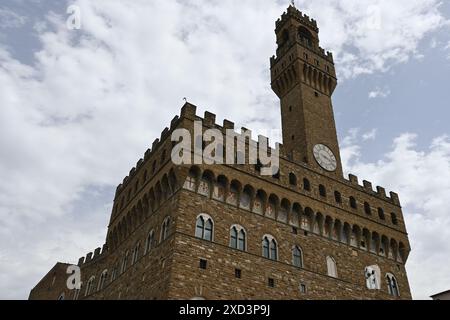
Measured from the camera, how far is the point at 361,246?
2612 centimetres

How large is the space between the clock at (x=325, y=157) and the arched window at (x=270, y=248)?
746 centimetres

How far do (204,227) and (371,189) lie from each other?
553 inches

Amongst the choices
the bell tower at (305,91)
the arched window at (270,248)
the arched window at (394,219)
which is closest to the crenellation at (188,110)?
the bell tower at (305,91)

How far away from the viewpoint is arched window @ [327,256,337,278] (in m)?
23.7

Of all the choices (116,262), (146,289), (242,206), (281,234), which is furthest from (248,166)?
(116,262)

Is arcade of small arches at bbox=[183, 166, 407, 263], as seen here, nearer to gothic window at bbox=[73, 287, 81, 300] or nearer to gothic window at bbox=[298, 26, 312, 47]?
gothic window at bbox=[73, 287, 81, 300]

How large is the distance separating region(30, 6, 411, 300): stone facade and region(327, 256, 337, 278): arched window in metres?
0.10

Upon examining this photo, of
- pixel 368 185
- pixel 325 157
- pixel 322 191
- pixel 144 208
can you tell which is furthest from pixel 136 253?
pixel 368 185

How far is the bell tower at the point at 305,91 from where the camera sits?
2839 centimetres

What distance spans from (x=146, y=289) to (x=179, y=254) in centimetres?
285

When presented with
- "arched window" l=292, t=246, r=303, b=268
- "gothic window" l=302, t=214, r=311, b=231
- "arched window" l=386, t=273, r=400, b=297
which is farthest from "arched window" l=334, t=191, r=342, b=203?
"arched window" l=386, t=273, r=400, b=297

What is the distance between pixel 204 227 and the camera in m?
20.7

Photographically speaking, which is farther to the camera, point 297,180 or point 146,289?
point 297,180
